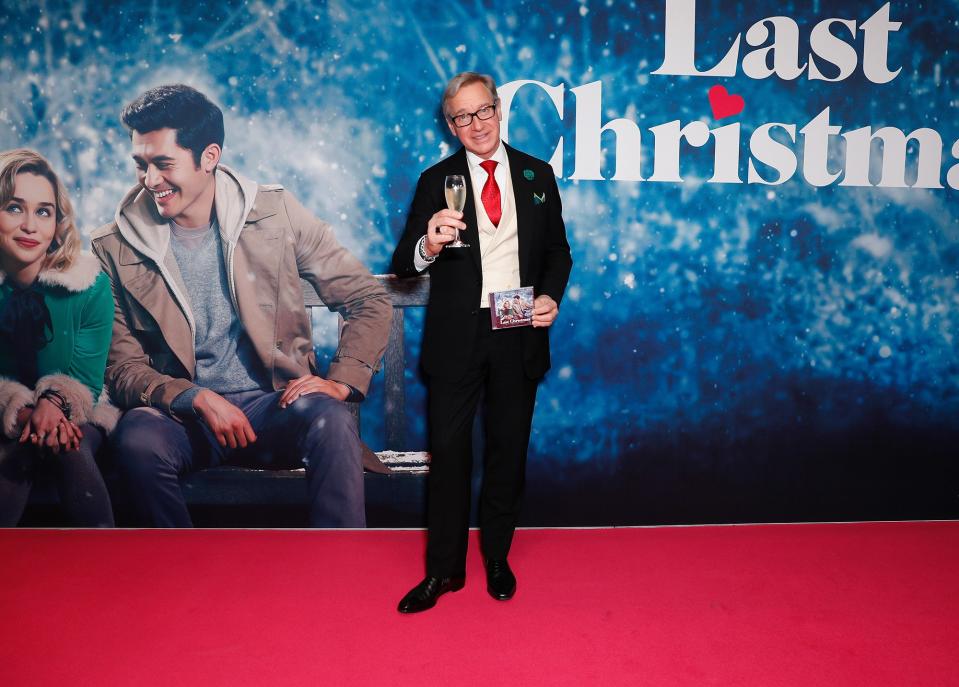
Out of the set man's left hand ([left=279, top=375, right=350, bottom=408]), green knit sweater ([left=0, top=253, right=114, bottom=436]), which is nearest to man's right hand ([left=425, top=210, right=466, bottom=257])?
man's left hand ([left=279, top=375, right=350, bottom=408])

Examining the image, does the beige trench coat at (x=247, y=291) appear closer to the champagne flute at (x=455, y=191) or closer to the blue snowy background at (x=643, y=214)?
the blue snowy background at (x=643, y=214)

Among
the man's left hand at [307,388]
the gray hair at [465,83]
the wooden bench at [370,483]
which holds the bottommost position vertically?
the wooden bench at [370,483]

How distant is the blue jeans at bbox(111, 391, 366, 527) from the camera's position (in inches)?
124

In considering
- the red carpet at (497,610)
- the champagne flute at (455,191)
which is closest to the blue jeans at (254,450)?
the red carpet at (497,610)

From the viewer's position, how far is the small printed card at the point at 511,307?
7.90 ft

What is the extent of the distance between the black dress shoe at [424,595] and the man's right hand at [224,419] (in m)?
1.15

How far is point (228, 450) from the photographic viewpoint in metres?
3.18

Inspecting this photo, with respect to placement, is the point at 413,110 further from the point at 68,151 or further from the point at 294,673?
the point at 294,673

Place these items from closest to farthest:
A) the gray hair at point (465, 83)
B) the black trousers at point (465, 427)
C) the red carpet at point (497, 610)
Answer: the red carpet at point (497, 610) → the gray hair at point (465, 83) → the black trousers at point (465, 427)

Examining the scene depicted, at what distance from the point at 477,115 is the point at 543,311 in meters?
0.71

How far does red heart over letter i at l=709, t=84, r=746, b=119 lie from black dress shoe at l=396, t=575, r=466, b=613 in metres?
2.32

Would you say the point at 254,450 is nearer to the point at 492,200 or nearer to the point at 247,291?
the point at 247,291

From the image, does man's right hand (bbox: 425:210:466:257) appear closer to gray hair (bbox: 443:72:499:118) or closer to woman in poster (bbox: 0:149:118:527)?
gray hair (bbox: 443:72:499:118)

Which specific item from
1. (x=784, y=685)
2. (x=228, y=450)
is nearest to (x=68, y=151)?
(x=228, y=450)
